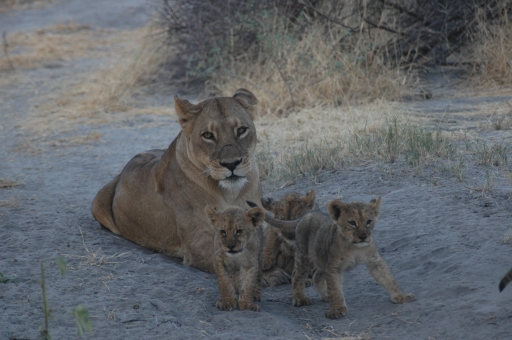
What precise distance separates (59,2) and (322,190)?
725 inches

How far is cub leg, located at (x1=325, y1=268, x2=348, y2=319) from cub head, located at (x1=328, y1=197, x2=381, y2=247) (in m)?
0.23

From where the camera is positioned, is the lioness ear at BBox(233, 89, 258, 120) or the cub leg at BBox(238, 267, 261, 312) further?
the lioness ear at BBox(233, 89, 258, 120)

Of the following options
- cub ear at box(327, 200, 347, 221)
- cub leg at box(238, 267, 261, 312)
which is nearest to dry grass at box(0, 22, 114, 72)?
cub leg at box(238, 267, 261, 312)

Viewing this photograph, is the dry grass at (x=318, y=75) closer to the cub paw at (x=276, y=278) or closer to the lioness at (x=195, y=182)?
the lioness at (x=195, y=182)

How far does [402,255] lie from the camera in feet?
15.3

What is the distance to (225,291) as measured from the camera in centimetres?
415

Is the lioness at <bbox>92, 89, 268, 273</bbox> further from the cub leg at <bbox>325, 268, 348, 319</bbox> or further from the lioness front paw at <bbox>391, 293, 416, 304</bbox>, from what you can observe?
the lioness front paw at <bbox>391, 293, 416, 304</bbox>

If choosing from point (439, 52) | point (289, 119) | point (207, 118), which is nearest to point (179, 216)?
point (207, 118)

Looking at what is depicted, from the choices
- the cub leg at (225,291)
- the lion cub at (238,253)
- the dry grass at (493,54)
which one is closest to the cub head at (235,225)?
the lion cub at (238,253)

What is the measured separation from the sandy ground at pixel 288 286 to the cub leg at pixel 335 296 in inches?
1.6

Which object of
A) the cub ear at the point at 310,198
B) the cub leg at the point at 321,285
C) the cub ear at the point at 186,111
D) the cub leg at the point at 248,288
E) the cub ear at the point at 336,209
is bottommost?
the cub leg at the point at 321,285

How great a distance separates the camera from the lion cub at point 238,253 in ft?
13.4

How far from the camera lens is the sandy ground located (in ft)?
12.4

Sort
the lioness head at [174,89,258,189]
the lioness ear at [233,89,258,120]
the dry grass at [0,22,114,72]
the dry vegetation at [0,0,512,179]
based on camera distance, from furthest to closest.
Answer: the dry grass at [0,22,114,72], the dry vegetation at [0,0,512,179], the lioness ear at [233,89,258,120], the lioness head at [174,89,258,189]
